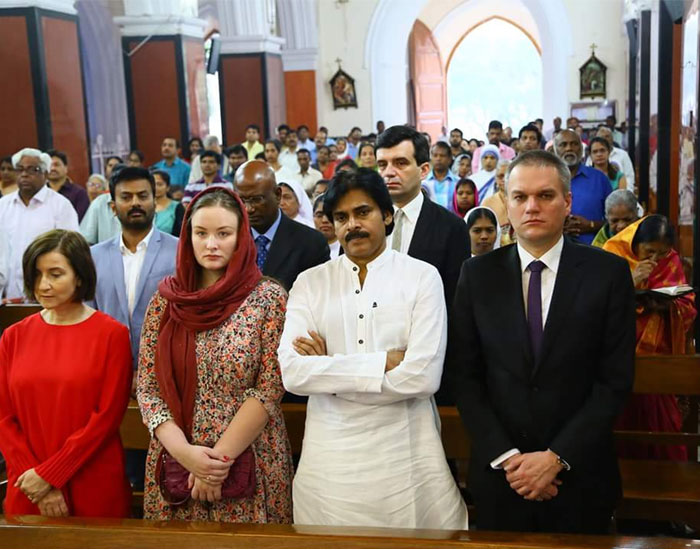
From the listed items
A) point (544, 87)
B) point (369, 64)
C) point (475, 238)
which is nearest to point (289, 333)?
point (475, 238)

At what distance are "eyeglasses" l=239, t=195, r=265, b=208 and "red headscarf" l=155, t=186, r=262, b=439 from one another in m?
0.78

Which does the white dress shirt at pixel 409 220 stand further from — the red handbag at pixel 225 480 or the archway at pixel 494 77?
the archway at pixel 494 77

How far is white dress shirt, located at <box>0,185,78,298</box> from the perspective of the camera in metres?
5.69

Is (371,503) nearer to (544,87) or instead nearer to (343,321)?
(343,321)

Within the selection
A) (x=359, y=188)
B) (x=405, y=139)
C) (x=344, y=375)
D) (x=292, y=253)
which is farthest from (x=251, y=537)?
(x=405, y=139)

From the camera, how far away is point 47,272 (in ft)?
9.44

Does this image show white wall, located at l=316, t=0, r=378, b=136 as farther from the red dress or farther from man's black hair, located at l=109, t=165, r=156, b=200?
the red dress

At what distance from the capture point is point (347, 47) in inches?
803

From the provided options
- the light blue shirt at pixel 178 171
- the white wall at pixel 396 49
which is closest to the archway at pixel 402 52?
the white wall at pixel 396 49

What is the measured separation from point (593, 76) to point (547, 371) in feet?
59.1

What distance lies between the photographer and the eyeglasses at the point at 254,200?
3.47 m

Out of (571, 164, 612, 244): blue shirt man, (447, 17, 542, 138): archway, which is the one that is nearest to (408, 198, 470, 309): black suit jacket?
(571, 164, 612, 244): blue shirt man

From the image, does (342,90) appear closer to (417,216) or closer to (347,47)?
(347,47)

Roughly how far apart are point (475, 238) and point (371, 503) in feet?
7.60
